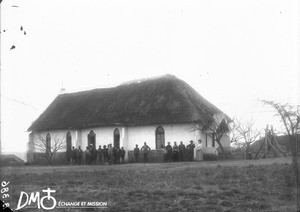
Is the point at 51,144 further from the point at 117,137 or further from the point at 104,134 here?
the point at 117,137

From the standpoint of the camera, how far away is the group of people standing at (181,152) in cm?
2797

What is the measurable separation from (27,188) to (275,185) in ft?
25.8

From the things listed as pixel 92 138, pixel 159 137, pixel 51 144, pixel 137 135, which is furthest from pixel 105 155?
pixel 51 144

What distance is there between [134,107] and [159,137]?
3.41 m

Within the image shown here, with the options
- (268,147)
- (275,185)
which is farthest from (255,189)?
(268,147)

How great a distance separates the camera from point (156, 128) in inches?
1190

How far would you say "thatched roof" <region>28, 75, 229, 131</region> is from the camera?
29.9 meters

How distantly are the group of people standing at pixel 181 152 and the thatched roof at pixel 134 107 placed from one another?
189 cm

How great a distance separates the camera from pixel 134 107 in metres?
31.9

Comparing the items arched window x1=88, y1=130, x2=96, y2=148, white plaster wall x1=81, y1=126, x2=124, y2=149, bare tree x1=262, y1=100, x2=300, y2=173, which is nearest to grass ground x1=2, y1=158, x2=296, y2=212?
bare tree x1=262, y1=100, x2=300, y2=173

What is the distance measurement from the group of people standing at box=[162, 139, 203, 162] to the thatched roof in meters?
1.89

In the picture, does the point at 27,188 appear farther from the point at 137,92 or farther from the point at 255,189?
the point at 137,92

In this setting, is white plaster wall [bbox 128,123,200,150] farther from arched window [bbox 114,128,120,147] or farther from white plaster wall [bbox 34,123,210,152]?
arched window [bbox 114,128,120,147]

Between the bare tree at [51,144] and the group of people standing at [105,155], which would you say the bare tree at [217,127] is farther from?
the bare tree at [51,144]
